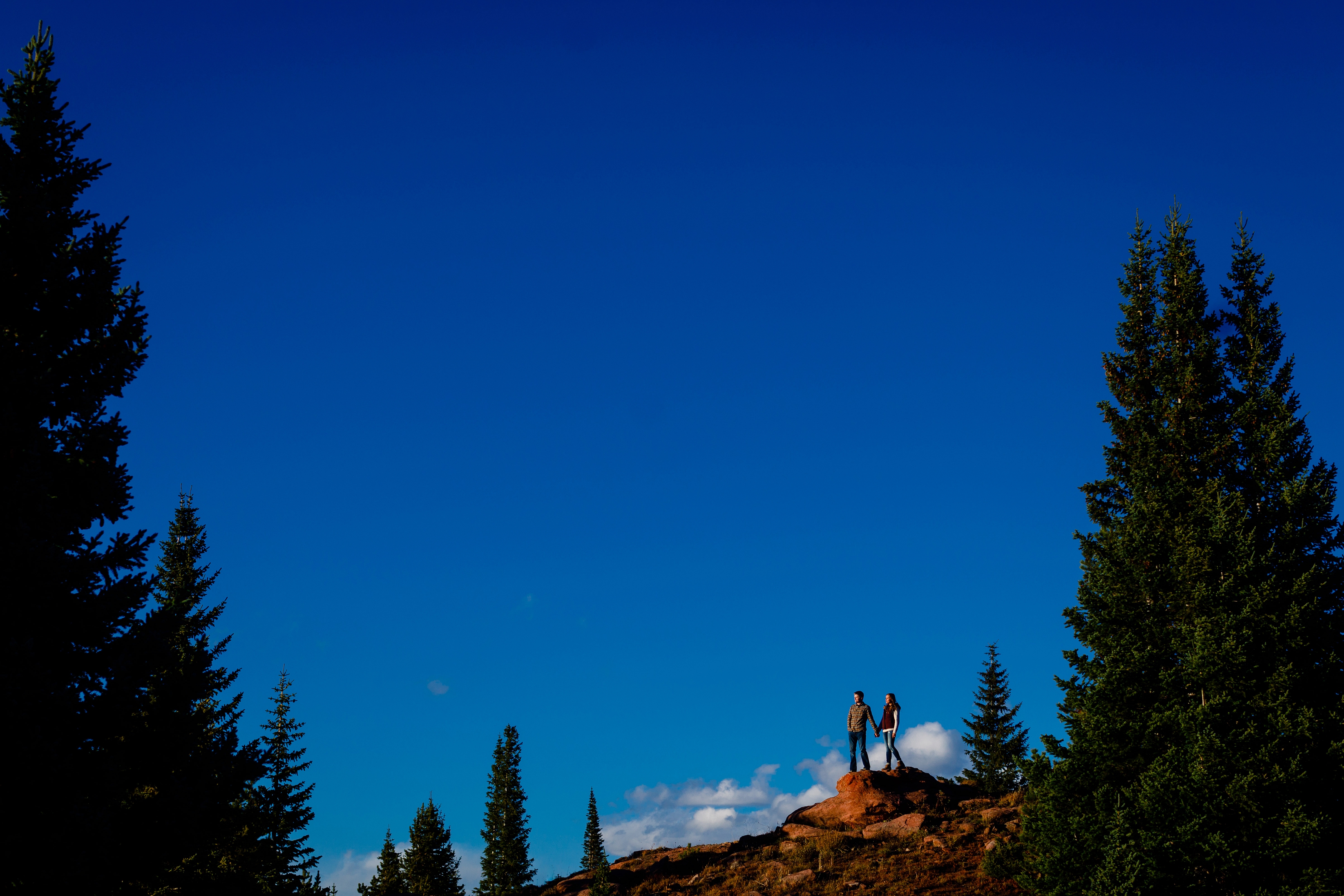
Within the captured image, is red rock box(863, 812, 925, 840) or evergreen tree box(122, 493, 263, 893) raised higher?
evergreen tree box(122, 493, 263, 893)

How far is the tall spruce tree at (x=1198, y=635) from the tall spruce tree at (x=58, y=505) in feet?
61.5

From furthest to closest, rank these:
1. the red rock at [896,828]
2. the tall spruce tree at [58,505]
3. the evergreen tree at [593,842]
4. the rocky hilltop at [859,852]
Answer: the evergreen tree at [593,842] → the red rock at [896,828] → the rocky hilltop at [859,852] → the tall spruce tree at [58,505]

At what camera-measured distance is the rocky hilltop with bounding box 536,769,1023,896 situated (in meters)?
25.7

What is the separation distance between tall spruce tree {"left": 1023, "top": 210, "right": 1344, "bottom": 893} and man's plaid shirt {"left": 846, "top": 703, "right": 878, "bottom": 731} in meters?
9.21

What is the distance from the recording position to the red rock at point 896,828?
30.0m

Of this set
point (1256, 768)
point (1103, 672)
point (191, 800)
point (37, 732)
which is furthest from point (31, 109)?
point (1256, 768)

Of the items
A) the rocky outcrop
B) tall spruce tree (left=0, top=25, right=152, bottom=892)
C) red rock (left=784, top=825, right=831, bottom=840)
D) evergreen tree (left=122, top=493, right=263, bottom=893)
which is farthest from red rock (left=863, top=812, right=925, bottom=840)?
tall spruce tree (left=0, top=25, right=152, bottom=892)

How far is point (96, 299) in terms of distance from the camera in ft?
48.1

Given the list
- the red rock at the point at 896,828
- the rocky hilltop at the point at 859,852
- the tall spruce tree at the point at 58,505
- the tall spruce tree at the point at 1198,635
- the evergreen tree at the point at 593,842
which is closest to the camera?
the tall spruce tree at the point at 58,505

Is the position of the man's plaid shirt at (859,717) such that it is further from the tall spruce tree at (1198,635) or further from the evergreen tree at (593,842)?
the evergreen tree at (593,842)

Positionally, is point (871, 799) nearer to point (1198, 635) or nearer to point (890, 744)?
point (890, 744)

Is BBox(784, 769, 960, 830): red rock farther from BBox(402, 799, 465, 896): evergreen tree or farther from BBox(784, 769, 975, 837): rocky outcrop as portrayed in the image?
BBox(402, 799, 465, 896): evergreen tree

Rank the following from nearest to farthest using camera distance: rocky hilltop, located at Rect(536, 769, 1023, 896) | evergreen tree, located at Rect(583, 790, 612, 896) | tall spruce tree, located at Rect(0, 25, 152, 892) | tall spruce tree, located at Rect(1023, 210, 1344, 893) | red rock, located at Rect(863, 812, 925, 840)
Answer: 1. tall spruce tree, located at Rect(0, 25, 152, 892)
2. tall spruce tree, located at Rect(1023, 210, 1344, 893)
3. rocky hilltop, located at Rect(536, 769, 1023, 896)
4. red rock, located at Rect(863, 812, 925, 840)
5. evergreen tree, located at Rect(583, 790, 612, 896)

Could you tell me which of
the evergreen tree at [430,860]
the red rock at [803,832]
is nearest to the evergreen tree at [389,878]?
the evergreen tree at [430,860]
